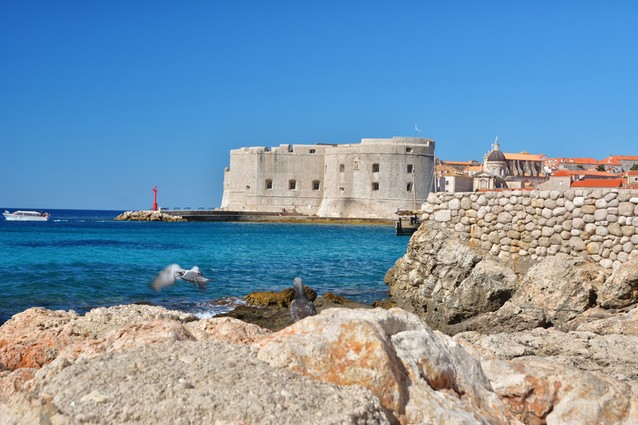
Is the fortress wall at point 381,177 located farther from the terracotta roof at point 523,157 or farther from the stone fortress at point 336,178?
the terracotta roof at point 523,157

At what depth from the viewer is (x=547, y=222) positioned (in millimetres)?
7133

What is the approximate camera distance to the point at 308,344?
264 cm

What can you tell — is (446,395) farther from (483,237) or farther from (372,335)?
(483,237)

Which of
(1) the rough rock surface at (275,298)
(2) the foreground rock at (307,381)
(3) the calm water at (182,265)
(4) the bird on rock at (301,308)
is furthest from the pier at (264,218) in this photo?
(2) the foreground rock at (307,381)

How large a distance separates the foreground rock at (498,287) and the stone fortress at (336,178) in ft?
124

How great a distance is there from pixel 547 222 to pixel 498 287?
822 millimetres

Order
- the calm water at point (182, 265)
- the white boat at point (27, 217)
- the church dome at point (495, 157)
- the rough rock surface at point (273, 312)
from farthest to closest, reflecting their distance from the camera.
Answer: the church dome at point (495, 157), the white boat at point (27, 217), the calm water at point (182, 265), the rough rock surface at point (273, 312)

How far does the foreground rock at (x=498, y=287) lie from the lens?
242 inches

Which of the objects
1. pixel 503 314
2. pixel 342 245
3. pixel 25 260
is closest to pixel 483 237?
pixel 503 314

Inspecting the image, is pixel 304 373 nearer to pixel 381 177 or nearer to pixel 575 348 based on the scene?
pixel 575 348

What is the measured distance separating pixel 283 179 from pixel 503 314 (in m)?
43.3

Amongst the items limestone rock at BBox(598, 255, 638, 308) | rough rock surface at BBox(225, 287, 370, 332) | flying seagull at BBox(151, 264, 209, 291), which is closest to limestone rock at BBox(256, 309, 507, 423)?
limestone rock at BBox(598, 255, 638, 308)

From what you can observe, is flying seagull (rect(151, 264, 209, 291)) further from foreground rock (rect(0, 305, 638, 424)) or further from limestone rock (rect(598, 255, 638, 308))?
limestone rock (rect(598, 255, 638, 308))

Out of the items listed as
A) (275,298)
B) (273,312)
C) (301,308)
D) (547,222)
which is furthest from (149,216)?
(301,308)
